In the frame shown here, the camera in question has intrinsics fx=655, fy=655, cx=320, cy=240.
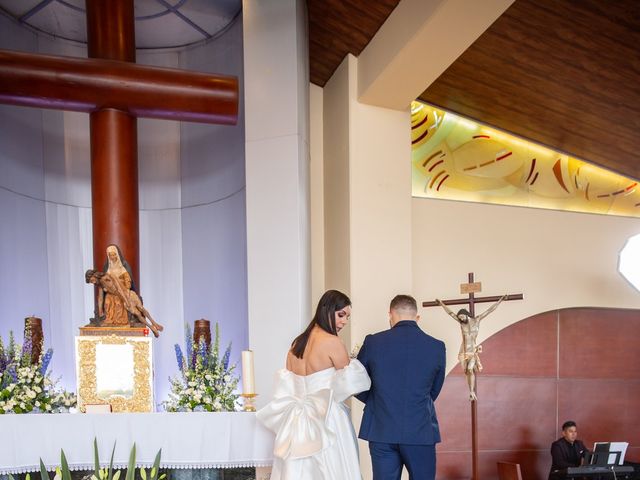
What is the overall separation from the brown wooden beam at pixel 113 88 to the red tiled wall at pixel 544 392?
344 cm

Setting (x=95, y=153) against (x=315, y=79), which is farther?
(x=315, y=79)

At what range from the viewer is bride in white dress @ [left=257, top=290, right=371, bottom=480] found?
135 inches

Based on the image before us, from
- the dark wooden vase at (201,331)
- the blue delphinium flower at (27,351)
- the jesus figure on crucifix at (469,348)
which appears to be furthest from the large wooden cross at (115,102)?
the jesus figure on crucifix at (469,348)

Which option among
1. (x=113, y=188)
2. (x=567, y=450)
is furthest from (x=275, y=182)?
(x=567, y=450)

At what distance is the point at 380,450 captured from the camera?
3.56 meters

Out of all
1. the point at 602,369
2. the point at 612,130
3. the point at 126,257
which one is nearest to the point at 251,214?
the point at 126,257

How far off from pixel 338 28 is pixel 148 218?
2.58 meters

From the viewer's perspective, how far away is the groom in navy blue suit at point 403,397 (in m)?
3.46

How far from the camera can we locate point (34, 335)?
450cm

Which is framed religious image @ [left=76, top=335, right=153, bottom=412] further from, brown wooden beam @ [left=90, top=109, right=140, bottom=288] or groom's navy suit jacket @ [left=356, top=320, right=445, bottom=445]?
groom's navy suit jacket @ [left=356, top=320, right=445, bottom=445]

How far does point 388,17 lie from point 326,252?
219 cm

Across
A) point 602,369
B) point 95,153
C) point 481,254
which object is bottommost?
point 602,369

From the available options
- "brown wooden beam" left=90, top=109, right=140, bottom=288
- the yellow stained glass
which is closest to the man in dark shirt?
the yellow stained glass

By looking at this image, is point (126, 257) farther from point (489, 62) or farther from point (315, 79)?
point (489, 62)
